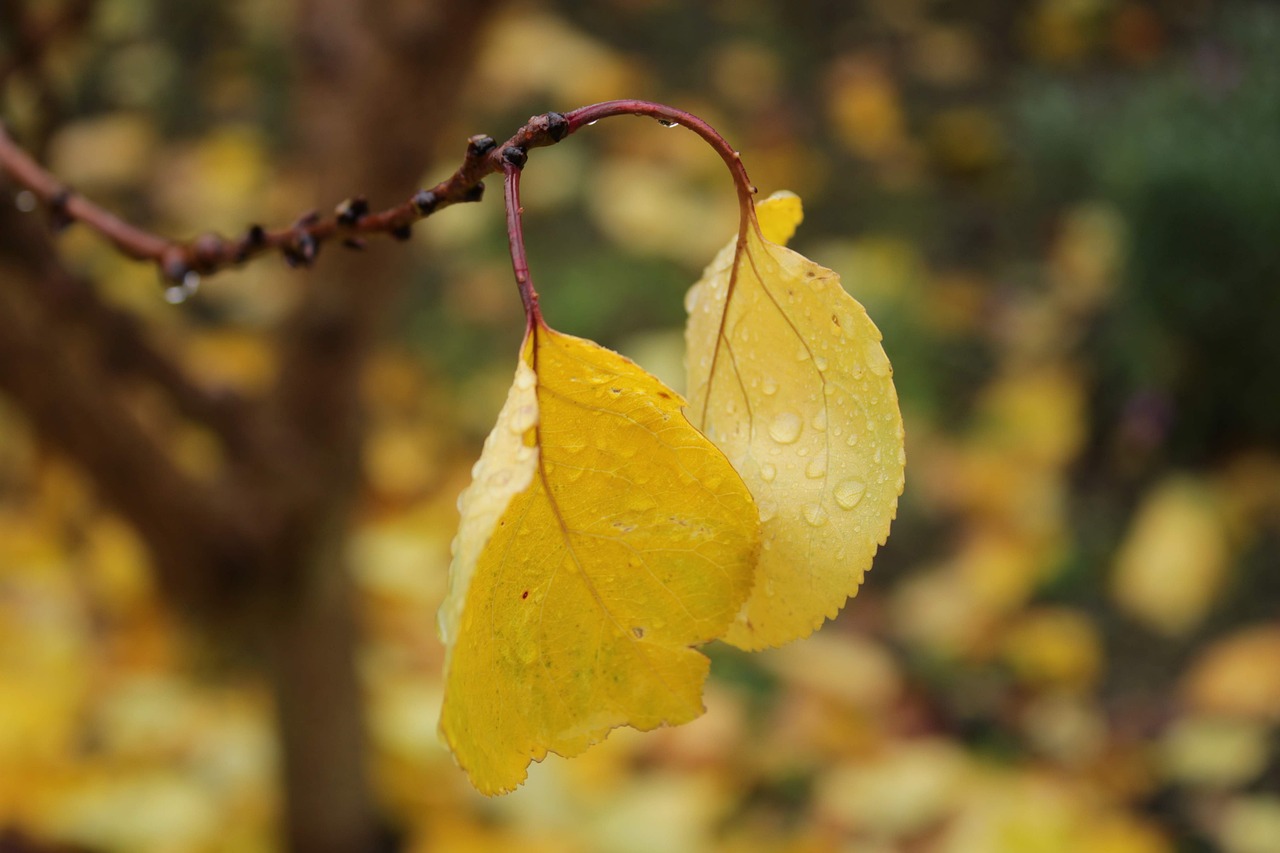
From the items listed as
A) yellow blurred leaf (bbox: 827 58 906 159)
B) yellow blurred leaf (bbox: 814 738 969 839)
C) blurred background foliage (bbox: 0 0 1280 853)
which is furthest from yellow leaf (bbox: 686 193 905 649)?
yellow blurred leaf (bbox: 827 58 906 159)

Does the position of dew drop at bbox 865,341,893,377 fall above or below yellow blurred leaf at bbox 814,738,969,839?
below

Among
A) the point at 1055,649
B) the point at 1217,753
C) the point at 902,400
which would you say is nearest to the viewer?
the point at 1217,753

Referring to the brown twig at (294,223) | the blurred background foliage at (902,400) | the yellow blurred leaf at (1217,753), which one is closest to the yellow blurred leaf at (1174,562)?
the blurred background foliage at (902,400)

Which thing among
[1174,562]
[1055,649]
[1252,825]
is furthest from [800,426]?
[1174,562]

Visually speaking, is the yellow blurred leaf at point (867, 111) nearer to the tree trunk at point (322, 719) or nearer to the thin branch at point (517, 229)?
the tree trunk at point (322, 719)

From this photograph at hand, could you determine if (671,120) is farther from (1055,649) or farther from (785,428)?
(1055,649)

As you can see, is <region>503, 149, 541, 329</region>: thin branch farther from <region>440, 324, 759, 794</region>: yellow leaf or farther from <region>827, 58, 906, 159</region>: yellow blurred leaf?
<region>827, 58, 906, 159</region>: yellow blurred leaf
